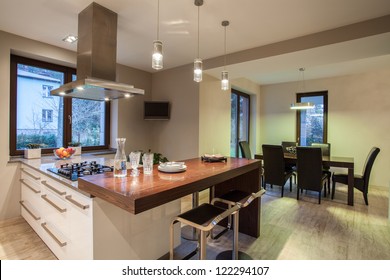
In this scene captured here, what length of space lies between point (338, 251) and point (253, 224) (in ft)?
2.87

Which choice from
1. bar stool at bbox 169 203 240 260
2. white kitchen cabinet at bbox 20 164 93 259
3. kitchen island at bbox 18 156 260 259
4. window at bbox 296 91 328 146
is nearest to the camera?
kitchen island at bbox 18 156 260 259

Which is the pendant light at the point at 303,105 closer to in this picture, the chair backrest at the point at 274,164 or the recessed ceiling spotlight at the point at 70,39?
the chair backrest at the point at 274,164

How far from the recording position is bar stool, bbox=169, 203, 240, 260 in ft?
4.52

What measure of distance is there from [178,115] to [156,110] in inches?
18.6

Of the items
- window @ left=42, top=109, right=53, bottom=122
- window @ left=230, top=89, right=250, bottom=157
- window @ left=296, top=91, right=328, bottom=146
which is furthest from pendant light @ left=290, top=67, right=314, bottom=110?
window @ left=42, top=109, right=53, bottom=122

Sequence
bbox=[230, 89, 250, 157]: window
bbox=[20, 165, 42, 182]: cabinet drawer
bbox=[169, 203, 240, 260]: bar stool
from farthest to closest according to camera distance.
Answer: bbox=[230, 89, 250, 157]: window
bbox=[20, 165, 42, 182]: cabinet drawer
bbox=[169, 203, 240, 260]: bar stool

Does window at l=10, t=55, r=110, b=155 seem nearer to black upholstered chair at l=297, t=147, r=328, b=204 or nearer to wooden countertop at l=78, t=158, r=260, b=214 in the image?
wooden countertop at l=78, t=158, r=260, b=214

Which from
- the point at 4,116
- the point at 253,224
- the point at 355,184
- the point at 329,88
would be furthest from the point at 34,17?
the point at 329,88

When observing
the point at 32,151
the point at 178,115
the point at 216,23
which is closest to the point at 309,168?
the point at 178,115

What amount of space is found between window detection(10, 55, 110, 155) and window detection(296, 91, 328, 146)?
5075 millimetres

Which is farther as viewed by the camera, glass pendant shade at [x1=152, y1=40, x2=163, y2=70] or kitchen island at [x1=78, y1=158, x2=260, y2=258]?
glass pendant shade at [x1=152, y1=40, x2=163, y2=70]
